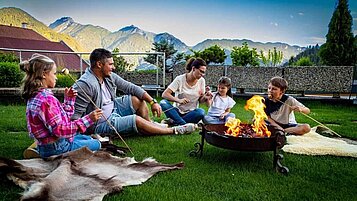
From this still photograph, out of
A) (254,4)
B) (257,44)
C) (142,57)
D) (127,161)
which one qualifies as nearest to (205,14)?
(254,4)

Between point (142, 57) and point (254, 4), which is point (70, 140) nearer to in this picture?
point (142, 57)

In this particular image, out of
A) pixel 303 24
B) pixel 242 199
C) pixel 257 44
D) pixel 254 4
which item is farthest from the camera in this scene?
pixel 254 4

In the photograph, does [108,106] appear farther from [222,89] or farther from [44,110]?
[222,89]

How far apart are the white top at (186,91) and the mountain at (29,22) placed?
15.4 metres

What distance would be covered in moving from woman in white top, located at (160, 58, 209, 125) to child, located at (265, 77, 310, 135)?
1.17 metres

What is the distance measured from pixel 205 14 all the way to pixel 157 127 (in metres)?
14.1

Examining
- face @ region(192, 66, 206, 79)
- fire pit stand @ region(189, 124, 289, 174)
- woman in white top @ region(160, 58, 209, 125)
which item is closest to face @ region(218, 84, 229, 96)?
woman in white top @ region(160, 58, 209, 125)

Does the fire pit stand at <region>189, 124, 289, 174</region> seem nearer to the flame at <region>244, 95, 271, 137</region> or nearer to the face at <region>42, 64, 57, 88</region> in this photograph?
the flame at <region>244, 95, 271, 137</region>

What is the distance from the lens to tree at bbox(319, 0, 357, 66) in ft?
39.5

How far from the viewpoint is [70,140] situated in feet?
10.9

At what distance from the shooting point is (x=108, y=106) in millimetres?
4551

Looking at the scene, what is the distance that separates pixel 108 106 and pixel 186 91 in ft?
4.94

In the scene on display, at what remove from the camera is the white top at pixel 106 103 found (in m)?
4.48

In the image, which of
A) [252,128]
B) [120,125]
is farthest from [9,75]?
[252,128]
